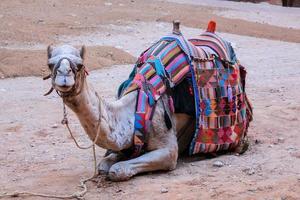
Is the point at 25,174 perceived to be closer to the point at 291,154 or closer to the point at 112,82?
the point at 291,154

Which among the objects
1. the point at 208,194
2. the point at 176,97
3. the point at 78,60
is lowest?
the point at 208,194

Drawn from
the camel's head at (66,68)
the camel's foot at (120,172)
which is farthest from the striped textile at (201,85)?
the camel's head at (66,68)

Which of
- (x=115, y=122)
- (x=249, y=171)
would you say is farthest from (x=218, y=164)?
(x=115, y=122)

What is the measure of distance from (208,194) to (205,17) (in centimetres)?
1163

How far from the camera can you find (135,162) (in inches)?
205

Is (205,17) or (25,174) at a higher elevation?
(205,17)

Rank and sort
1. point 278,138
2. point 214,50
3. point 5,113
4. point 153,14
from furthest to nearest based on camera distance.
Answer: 1. point 153,14
2. point 5,113
3. point 278,138
4. point 214,50

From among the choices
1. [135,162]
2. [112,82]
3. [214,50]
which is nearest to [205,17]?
[112,82]

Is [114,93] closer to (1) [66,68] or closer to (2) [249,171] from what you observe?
(2) [249,171]

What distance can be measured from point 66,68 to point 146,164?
1114 mm

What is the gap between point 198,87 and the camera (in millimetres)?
5668

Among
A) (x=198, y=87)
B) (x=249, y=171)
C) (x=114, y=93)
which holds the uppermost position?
(x=198, y=87)

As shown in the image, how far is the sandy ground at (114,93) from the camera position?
5.06m

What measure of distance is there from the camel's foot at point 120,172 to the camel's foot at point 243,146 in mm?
1313
